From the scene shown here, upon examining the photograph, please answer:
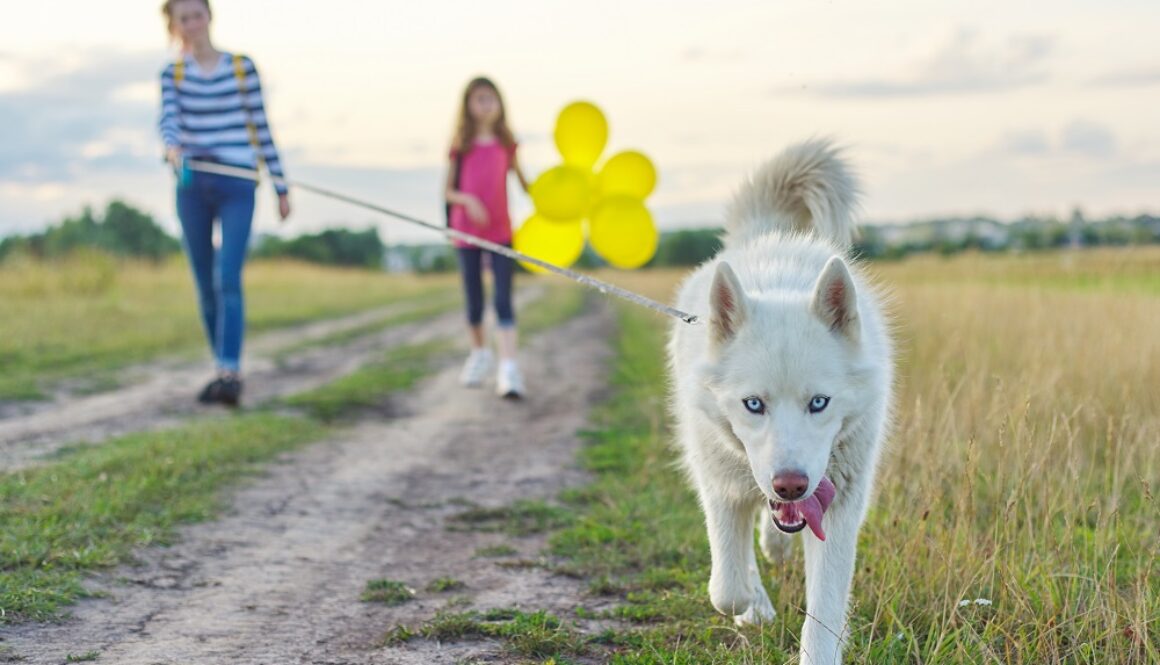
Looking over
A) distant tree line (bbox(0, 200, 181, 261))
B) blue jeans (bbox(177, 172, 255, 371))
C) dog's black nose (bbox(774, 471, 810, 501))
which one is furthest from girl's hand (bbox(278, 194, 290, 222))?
distant tree line (bbox(0, 200, 181, 261))

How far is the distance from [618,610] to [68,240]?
4642 cm

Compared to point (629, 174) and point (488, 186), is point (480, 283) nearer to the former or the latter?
point (488, 186)

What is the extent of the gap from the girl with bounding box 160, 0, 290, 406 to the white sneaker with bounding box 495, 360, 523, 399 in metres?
2.15

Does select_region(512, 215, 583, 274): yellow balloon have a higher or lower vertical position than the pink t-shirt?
lower

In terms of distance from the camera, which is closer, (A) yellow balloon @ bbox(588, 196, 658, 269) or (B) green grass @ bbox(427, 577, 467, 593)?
(B) green grass @ bbox(427, 577, 467, 593)

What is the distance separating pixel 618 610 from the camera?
3.67m

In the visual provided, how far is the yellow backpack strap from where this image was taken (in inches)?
290

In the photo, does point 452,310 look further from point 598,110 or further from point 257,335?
point 598,110

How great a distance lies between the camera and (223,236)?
7.34 meters

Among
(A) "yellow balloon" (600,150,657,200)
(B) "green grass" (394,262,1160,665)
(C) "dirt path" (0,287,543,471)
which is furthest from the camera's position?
(A) "yellow balloon" (600,150,657,200)

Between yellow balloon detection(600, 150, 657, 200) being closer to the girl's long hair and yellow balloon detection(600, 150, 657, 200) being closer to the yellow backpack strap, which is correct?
the girl's long hair

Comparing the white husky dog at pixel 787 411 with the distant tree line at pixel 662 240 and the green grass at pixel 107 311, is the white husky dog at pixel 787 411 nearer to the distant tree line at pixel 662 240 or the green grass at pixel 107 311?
the distant tree line at pixel 662 240

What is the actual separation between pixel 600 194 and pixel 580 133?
1.65ft

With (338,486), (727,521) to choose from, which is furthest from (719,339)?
(338,486)
